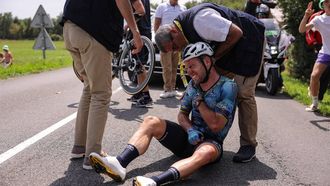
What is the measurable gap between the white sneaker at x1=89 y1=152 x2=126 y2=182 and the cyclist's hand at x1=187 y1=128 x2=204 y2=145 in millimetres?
763

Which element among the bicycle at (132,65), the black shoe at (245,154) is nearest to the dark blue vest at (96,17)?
the black shoe at (245,154)

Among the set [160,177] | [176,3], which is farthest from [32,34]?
[160,177]

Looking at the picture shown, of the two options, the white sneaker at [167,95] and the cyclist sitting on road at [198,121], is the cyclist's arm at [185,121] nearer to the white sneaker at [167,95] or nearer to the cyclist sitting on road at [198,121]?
the cyclist sitting on road at [198,121]

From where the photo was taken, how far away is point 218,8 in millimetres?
4559

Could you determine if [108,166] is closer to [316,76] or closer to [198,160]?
[198,160]

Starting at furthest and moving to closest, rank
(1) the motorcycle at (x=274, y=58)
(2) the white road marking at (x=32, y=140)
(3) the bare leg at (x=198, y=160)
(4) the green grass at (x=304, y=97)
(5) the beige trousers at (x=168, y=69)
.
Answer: (1) the motorcycle at (x=274, y=58)
(5) the beige trousers at (x=168, y=69)
(4) the green grass at (x=304, y=97)
(2) the white road marking at (x=32, y=140)
(3) the bare leg at (x=198, y=160)

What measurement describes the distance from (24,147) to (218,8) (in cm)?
250

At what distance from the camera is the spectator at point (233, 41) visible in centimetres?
434

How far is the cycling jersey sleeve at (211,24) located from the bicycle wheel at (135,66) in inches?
123

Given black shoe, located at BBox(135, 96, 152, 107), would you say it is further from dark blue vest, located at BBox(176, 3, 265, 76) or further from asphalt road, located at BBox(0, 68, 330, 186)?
dark blue vest, located at BBox(176, 3, 265, 76)

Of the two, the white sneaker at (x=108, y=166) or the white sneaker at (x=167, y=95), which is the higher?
the white sneaker at (x=108, y=166)

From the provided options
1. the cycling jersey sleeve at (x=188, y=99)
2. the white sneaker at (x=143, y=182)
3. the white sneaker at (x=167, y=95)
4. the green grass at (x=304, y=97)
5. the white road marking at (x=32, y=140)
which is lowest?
the green grass at (x=304, y=97)

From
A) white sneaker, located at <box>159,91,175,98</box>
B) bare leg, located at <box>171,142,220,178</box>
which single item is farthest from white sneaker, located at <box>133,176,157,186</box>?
white sneaker, located at <box>159,91,175,98</box>

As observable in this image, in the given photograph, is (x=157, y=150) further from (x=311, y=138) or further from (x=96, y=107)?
(x=311, y=138)
